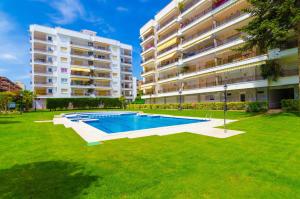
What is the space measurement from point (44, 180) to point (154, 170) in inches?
129

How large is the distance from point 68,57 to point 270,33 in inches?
2298

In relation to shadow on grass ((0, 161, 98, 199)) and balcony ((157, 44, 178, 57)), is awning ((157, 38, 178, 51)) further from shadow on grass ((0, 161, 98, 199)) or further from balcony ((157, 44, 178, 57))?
shadow on grass ((0, 161, 98, 199))

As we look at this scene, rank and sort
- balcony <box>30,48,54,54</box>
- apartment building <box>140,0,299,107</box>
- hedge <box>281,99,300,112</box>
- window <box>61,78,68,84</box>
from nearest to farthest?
hedge <box>281,99,300,112</box>
apartment building <box>140,0,299,107</box>
balcony <box>30,48,54,54</box>
window <box>61,78,68,84</box>

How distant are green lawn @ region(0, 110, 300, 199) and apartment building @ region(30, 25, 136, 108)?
5605cm

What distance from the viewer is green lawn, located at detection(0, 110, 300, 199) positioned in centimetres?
472

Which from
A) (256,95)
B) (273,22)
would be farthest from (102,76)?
(273,22)

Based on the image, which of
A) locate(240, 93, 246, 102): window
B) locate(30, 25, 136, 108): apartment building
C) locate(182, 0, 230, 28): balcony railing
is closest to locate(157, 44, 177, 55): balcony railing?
locate(182, 0, 230, 28): balcony railing

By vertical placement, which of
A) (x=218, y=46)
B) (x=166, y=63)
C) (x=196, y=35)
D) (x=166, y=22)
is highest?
(x=166, y=22)

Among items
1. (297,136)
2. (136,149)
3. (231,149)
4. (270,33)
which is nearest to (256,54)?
(270,33)

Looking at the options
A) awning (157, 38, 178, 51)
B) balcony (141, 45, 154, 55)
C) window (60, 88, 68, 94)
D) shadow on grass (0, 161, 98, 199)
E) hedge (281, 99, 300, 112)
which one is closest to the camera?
shadow on grass (0, 161, 98, 199)

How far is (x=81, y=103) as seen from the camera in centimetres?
5988

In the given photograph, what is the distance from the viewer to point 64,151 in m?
8.74

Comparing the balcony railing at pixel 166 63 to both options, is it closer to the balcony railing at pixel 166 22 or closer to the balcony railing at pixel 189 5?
the balcony railing at pixel 166 22

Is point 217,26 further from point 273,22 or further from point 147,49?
point 147,49
